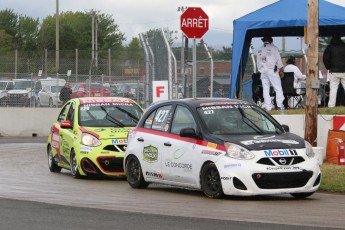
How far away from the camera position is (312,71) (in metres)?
18.0

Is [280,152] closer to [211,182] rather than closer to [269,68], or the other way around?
[211,182]

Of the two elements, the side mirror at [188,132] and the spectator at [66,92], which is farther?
the spectator at [66,92]

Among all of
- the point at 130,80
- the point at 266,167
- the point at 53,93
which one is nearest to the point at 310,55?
the point at 266,167

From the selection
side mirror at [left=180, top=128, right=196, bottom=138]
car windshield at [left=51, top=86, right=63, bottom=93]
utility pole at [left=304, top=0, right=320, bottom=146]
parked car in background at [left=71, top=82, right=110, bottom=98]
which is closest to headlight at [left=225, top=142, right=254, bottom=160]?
side mirror at [left=180, top=128, right=196, bottom=138]

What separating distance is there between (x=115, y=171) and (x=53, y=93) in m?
19.0

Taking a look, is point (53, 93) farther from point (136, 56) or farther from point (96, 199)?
point (96, 199)

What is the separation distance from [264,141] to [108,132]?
4.71m

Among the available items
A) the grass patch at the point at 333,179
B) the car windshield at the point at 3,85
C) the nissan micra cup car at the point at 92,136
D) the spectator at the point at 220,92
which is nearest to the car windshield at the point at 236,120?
the grass patch at the point at 333,179

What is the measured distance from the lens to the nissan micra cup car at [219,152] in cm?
1327

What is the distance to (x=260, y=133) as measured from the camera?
1426cm

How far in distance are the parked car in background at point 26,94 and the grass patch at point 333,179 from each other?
20.5m

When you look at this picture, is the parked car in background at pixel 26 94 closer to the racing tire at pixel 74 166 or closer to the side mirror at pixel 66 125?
the side mirror at pixel 66 125

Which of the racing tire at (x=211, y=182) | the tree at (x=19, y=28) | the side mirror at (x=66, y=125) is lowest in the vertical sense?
the racing tire at (x=211, y=182)

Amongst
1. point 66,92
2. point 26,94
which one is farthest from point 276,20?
point 26,94
